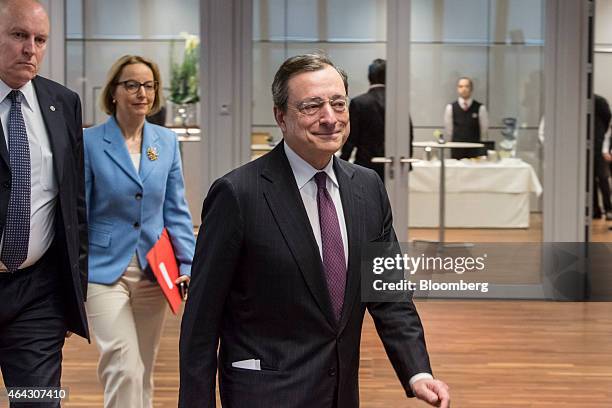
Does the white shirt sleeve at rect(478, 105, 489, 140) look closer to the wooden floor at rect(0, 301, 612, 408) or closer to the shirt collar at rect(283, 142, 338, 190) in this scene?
the wooden floor at rect(0, 301, 612, 408)

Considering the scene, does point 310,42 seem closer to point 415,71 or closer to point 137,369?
point 415,71

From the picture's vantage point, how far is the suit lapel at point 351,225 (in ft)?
9.39

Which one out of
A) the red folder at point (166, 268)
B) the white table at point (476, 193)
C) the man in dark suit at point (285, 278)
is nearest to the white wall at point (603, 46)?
the white table at point (476, 193)

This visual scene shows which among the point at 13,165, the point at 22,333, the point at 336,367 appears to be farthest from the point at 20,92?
the point at 336,367

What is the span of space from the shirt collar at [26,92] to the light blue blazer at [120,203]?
3.00ft

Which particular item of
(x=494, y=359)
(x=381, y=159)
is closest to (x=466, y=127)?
(x=381, y=159)

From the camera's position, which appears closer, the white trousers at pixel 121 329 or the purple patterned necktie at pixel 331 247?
the purple patterned necktie at pixel 331 247

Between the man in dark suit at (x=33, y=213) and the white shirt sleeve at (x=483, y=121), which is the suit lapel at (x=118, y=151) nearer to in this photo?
the man in dark suit at (x=33, y=213)

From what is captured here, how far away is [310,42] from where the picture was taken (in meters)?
9.05

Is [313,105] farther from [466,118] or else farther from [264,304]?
[466,118]

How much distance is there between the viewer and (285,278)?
9.18ft

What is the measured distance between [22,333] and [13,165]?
50cm

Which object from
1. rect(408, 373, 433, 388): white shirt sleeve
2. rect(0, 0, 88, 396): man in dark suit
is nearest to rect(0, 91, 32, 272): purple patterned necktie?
rect(0, 0, 88, 396): man in dark suit

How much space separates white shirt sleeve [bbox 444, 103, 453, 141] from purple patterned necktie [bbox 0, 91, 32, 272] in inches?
229
